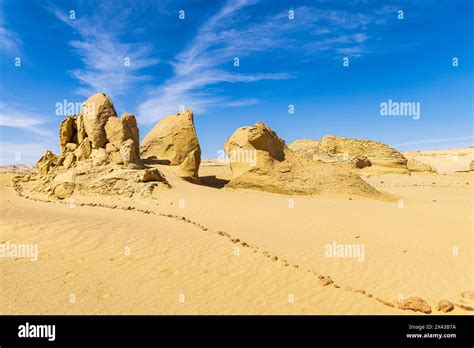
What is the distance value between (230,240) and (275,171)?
931 cm

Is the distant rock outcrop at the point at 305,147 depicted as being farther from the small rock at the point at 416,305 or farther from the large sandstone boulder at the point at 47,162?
the small rock at the point at 416,305

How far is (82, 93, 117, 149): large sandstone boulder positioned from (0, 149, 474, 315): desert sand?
6.66m

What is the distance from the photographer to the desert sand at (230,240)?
5422mm

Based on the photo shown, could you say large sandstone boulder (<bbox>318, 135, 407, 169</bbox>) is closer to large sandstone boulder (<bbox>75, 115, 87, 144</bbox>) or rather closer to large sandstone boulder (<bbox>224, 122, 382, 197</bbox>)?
large sandstone boulder (<bbox>224, 122, 382, 197</bbox>)

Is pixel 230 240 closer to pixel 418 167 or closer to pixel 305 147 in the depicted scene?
pixel 305 147

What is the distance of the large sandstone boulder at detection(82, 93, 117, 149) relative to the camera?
57.1 feet

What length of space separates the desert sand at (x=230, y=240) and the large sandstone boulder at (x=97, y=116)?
6 centimetres

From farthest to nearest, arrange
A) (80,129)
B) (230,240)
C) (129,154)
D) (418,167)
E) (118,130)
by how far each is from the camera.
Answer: (418,167)
(80,129)
(118,130)
(129,154)
(230,240)

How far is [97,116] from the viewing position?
1753cm

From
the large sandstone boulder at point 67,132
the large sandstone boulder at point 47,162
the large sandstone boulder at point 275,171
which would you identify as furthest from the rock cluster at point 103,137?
the large sandstone boulder at point 275,171

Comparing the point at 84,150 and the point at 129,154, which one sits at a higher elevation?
the point at 84,150

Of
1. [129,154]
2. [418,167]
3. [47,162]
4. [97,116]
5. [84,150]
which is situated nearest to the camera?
[129,154]

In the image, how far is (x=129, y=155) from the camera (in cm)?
1600

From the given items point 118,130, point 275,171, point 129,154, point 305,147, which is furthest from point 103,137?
point 305,147
